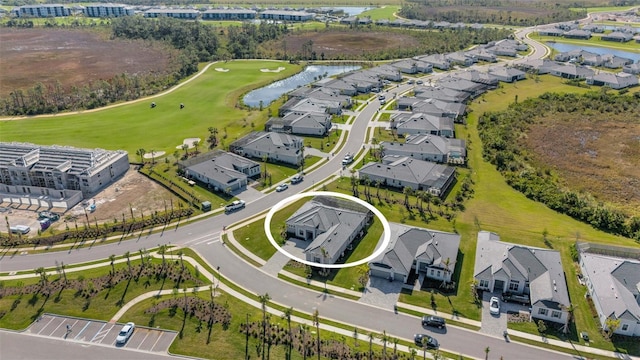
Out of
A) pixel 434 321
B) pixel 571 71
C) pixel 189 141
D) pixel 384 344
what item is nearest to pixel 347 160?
pixel 189 141

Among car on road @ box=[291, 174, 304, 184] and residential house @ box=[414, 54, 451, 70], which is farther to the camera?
residential house @ box=[414, 54, 451, 70]

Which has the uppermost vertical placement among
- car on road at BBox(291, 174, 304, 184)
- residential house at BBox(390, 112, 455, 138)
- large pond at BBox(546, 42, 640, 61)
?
large pond at BBox(546, 42, 640, 61)

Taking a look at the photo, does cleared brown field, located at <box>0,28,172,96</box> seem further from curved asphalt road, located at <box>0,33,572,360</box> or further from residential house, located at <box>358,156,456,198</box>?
residential house, located at <box>358,156,456,198</box>

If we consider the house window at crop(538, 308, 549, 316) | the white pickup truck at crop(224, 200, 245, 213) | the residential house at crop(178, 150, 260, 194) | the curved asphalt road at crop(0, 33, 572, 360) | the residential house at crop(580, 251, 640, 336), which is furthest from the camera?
the residential house at crop(178, 150, 260, 194)

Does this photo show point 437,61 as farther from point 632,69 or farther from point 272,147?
point 272,147

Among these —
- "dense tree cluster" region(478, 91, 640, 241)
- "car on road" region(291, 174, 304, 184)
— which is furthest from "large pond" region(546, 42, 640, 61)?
"car on road" region(291, 174, 304, 184)

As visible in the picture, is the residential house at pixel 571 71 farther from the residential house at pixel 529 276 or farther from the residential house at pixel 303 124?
the residential house at pixel 529 276

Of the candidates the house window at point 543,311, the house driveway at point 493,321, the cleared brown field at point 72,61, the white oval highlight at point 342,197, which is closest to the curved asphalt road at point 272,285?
the house driveway at point 493,321

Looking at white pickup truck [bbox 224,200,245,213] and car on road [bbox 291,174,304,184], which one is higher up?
car on road [bbox 291,174,304,184]
